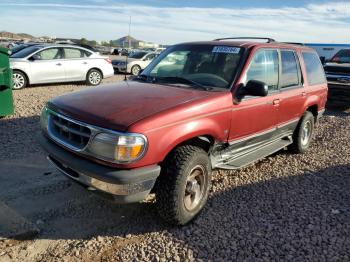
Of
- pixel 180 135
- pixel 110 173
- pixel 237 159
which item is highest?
pixel 180 135

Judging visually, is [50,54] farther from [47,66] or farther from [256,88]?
[256,88]

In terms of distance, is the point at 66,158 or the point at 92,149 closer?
the point at 92,149

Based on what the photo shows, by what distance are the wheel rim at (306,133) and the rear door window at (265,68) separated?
6.06ft

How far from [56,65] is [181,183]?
35.5 ft

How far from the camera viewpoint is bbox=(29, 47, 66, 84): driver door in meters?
12.4

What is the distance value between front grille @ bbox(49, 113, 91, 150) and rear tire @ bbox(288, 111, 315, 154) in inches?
161

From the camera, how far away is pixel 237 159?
15.0 ft

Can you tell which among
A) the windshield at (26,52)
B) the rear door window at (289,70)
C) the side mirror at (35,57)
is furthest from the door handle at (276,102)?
the windshield at (26,52)

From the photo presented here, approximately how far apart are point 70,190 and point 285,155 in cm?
383

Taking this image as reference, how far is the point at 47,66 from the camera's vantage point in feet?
41.7

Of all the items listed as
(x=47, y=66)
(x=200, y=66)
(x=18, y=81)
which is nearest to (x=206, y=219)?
(x=200, y=66)

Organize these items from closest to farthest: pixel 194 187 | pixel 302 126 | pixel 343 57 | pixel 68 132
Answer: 1. pixel 68 132
2. pixel 194 187
3. pixel 302 126
4. pixel 343 57

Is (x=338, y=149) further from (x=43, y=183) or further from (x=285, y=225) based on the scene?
(x=43, y=183)

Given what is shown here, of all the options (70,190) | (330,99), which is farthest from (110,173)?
A: (330,99)
